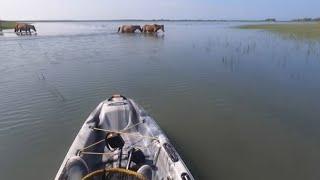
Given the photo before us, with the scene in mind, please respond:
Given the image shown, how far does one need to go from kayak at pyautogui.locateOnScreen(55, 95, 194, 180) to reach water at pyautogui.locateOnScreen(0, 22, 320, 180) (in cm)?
104

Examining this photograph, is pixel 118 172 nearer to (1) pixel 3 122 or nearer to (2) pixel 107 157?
(2) pixel 107 157

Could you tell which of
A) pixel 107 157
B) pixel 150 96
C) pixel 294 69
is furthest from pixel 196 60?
pixel 107 157

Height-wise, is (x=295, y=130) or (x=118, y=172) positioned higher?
(x=118, y=172)

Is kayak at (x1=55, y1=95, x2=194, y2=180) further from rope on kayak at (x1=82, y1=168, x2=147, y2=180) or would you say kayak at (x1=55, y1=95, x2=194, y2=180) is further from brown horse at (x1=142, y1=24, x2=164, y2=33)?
brown horse at (x1=142, y1=24, x2=164, y2=33)

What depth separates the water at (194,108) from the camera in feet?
24.9

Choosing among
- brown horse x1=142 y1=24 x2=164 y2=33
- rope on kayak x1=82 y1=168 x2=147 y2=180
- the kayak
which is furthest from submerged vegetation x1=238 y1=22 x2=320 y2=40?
rope on kayak x1=82 y1=168 x2=147 y2=180

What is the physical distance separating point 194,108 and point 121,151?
4917 mm

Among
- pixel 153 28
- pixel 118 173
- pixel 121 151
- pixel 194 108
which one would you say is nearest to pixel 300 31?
pixel 153 28

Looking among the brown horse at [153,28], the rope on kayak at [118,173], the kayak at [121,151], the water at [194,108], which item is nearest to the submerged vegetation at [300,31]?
the water at [194,108]

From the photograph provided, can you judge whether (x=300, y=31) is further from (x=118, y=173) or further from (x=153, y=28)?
(x=118, y=173)

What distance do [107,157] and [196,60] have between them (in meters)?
14.5

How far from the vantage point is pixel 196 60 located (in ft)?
68.2

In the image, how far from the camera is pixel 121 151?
6812mm

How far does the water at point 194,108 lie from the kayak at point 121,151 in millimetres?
1036
